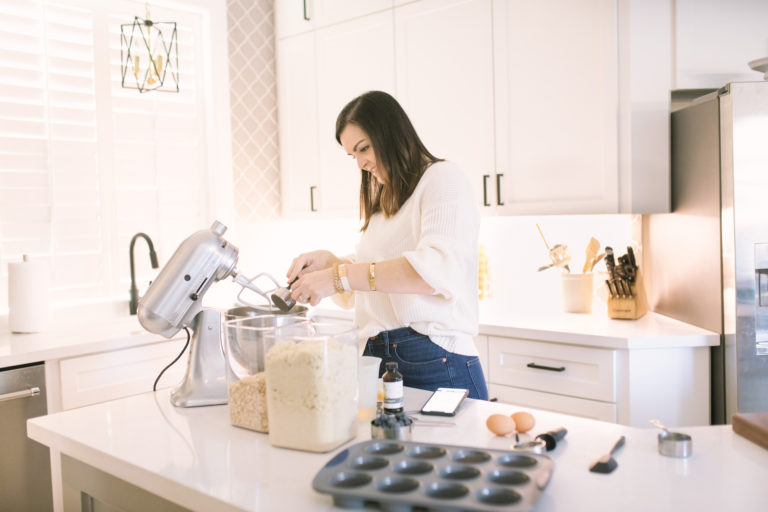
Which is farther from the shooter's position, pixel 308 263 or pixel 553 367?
pixel 553 367

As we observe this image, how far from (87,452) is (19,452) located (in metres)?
1.14

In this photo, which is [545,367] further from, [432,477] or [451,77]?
[432,477]

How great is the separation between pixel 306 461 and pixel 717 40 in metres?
2.18

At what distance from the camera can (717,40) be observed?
7.98 feet

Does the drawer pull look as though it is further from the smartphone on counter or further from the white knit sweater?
the smartphone on counter

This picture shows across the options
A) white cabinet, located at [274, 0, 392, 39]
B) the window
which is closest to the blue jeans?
the window

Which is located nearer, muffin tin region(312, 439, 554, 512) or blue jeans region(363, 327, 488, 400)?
muffin tin region(312, 439, 554, 512)

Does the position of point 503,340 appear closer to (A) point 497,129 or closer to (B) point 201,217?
(A) point 497,129

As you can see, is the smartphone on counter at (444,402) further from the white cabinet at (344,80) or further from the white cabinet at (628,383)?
the white cabinet at (344,80)

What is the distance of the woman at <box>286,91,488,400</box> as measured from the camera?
161 cm

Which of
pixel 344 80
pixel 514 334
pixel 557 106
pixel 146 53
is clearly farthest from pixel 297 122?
pixel 514 334

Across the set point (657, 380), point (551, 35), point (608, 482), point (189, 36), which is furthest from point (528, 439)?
point (189, 36)

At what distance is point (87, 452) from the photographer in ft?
4.29

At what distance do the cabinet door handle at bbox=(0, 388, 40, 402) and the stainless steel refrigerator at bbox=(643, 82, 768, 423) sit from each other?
230cm
